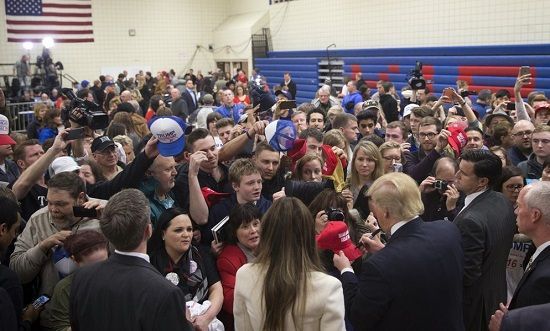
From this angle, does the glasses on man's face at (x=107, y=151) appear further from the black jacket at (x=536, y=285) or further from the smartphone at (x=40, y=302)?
the black jacket at (x=536, y=285)

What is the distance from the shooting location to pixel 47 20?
1967 centimetres

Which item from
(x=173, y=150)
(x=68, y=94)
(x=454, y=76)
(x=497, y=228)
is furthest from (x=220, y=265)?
(x=454, y=76)

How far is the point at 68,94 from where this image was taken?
473 cm

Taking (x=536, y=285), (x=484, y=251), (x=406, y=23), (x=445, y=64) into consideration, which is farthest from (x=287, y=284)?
(x=406, y=23)

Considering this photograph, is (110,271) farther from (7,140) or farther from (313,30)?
(313,30)

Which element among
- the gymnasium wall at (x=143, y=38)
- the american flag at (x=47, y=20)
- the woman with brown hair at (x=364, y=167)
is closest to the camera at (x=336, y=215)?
the woman with brown hair at (x=364, y=167)

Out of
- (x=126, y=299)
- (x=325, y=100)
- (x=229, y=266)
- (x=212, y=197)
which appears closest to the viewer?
(x=126, y=299)

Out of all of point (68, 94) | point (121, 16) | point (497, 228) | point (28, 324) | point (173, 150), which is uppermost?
point (121, 16)

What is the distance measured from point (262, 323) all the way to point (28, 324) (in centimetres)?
133

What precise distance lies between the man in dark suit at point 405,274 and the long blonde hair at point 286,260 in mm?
310

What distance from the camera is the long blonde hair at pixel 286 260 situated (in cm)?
233

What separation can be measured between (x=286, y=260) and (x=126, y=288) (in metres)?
0.71

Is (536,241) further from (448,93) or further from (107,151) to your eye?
(448,93)

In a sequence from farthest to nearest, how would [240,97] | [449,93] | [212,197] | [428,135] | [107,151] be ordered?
[240,97], [449,93], [428,135], [107,151], [212,197]
